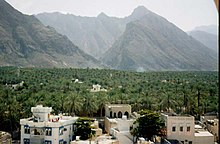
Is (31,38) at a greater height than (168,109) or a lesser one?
greater

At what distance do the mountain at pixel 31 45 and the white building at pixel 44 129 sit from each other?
342 ft

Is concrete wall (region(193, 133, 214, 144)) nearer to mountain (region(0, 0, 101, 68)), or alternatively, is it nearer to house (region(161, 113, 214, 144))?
house (region(161, 113, 214, 144))

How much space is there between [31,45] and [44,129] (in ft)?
429

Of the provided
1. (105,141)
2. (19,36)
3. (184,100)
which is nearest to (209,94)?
(184,100)

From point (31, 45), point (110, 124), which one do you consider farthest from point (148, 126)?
point (31, 45)

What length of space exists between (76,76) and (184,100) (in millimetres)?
43267

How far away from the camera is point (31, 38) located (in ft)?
554

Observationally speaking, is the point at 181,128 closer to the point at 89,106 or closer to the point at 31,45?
the point at 89,106

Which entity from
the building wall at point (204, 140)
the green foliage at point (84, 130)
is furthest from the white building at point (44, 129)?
the building wall at point (204, 140)

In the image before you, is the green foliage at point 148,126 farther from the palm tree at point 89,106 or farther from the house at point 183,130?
the palm tree at point 89,106

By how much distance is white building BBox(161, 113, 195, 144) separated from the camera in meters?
31.9

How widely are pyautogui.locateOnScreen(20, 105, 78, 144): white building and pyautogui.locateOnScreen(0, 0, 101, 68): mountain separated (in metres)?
104

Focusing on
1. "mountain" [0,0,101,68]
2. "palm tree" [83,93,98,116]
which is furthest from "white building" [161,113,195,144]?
"mountain" [0,0,101,68]

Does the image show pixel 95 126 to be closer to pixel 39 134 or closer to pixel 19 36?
pixel 39 134
